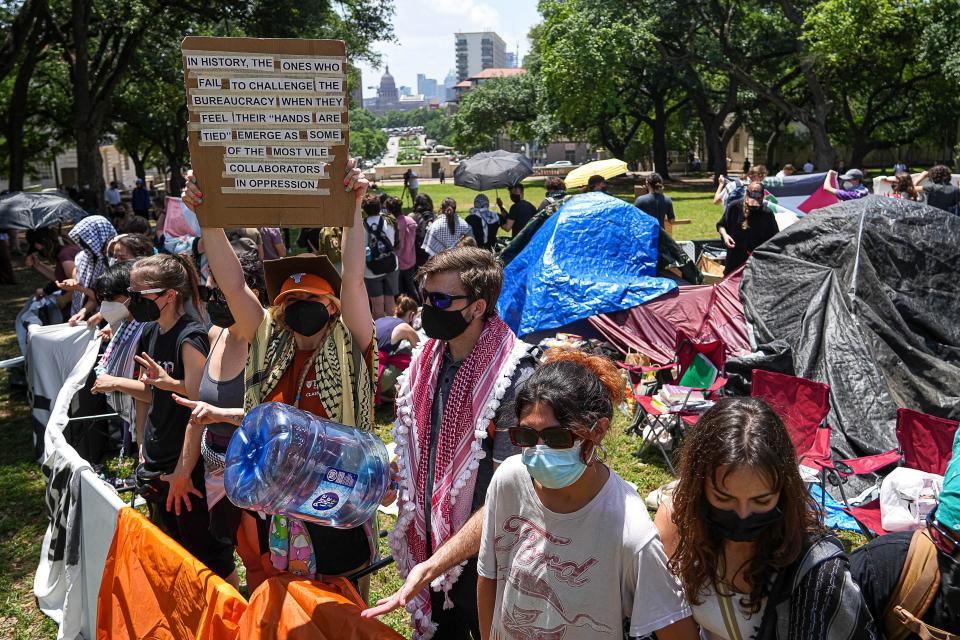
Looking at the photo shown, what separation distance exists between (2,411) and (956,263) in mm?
9168

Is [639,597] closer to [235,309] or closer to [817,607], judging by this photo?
[817,607]

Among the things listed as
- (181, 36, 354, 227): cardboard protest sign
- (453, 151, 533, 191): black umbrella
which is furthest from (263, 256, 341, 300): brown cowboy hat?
(453, 151, 533, 191): black umbrella

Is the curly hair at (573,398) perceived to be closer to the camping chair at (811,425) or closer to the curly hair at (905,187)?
the camping chair at (811,425)

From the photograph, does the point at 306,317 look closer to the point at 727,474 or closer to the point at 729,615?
the point at 727,474

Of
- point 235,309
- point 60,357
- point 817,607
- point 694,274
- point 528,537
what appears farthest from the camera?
point 694,274

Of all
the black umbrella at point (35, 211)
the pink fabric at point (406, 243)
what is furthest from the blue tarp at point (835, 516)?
the black umbrella at point (35, 211)

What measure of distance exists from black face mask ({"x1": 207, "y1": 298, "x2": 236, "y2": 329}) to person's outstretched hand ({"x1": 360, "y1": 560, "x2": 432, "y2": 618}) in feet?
5.89

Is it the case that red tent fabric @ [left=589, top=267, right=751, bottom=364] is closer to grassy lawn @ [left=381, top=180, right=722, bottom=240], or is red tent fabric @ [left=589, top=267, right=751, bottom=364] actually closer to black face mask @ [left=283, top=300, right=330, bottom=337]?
black face mask @ [left=283, top=300, right=330, bottom=337]

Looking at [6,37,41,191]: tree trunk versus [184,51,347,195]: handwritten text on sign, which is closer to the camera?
[184,51,347,195]: handwritten text on sign

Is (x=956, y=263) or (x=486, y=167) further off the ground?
(x=486, y=167)

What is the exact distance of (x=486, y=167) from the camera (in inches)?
614

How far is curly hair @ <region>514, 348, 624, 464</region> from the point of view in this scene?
2336 millimetres

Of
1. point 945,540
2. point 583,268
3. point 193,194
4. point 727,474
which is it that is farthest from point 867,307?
point 193,194

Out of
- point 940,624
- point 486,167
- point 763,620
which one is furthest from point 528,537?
point 486,167
